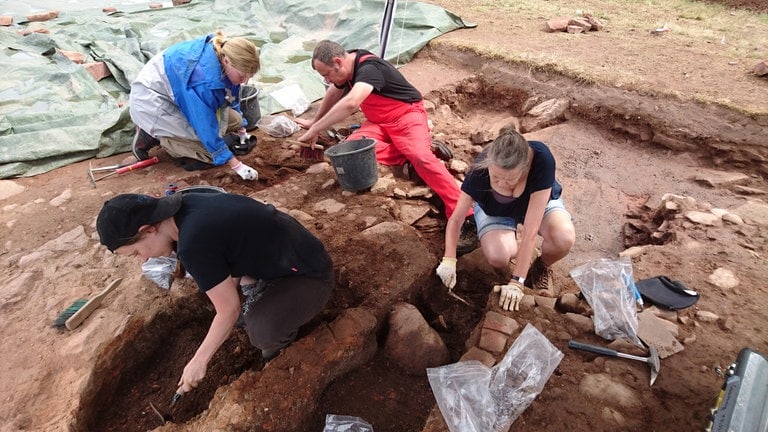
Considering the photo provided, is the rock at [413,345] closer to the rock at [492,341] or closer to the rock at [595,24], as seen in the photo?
the rock at [492,341]

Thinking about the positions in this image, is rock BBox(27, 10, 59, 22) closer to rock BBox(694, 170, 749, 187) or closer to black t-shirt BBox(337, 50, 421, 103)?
black t-shirt BBox(337, 50, 421, 103)

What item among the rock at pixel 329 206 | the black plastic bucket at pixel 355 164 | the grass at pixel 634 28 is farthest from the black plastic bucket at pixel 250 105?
the grass at pixel 634 28

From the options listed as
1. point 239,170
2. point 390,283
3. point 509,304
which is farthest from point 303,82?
point 509,304

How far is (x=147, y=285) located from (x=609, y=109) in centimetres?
454

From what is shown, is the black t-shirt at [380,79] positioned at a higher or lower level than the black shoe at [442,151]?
higher

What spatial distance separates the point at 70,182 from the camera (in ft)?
12.0

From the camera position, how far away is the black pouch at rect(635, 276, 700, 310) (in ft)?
7.52

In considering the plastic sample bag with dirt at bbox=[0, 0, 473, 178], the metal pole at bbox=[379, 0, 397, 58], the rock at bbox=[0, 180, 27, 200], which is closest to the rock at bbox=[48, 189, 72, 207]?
the rock at bbox=[0, 180, 27, 200]

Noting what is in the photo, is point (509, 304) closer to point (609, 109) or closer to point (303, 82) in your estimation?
point (609, 109)

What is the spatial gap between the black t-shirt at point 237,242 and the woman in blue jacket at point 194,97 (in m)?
1.75

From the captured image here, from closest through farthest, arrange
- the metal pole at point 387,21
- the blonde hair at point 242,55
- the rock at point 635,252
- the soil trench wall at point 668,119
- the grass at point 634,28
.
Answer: the rock at point 635,252
the blonde hair at point 242,55
the soil trench wall at point 668,119
the grass at point 634,28
the metal pole at point 387,21

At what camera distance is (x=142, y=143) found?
12.6ft

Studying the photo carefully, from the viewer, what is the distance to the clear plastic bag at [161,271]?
2.56 metres

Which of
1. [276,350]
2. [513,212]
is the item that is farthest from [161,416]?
[513,212]
